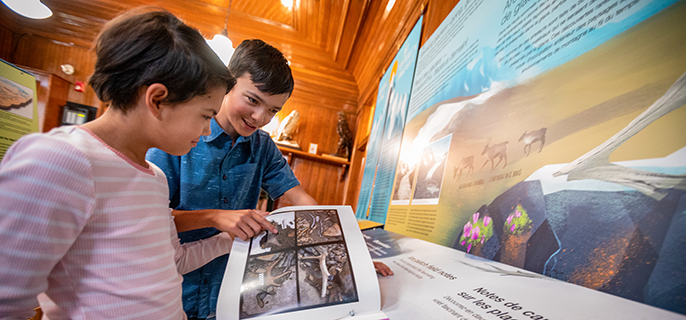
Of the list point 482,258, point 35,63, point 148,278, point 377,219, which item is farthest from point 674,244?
point 35,63

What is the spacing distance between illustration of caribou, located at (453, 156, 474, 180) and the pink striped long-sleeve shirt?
61 centimetres

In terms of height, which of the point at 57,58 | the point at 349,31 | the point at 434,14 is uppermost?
the point at 349,31

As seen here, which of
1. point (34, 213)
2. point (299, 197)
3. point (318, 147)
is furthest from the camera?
point (318, 147)

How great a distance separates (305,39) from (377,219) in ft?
8.13

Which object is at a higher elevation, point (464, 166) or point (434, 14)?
point (434, 14)

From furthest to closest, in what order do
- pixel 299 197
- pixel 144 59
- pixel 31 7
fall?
1. pixel 31 7
2. pixel 299 197
3. pixel 144 59

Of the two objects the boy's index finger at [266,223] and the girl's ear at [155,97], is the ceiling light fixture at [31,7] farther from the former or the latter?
the boy's index finger at [266,223]

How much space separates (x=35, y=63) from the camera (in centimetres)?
315

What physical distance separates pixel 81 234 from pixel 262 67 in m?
0.53

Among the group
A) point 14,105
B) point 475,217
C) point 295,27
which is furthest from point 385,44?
point 14,105

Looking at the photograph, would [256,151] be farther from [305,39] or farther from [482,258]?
[305,39]

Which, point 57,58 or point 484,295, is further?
point 57,58

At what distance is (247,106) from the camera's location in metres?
0.76

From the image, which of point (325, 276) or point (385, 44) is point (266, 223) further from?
point (385, 44)
